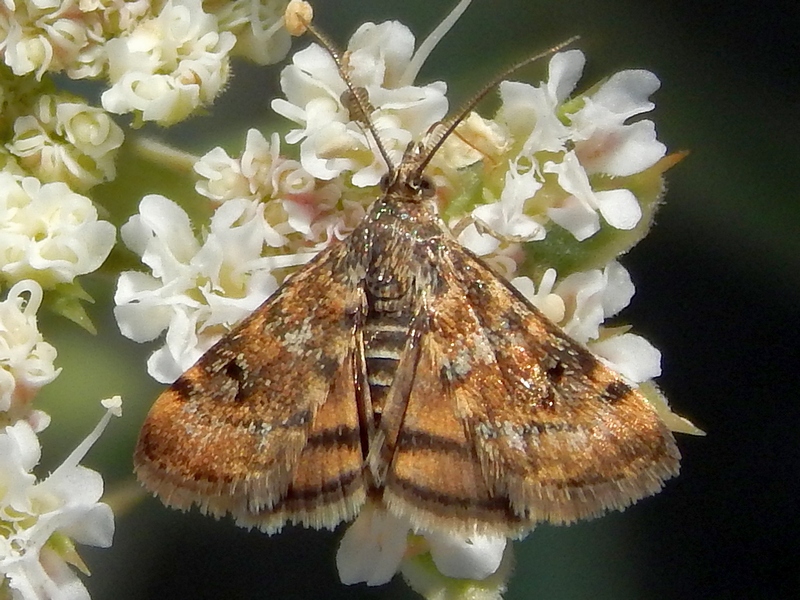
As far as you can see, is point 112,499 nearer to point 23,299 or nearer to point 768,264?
point 23,299

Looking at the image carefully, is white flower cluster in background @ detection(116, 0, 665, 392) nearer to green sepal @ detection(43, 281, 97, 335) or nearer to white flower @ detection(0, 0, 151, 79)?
green sepal @ detection(43, 281, 97, 335)

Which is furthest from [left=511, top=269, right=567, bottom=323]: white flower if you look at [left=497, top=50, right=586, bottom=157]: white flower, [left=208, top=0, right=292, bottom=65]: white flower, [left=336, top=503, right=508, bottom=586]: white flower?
[left=208, top=0, right=292, bottom=65]: white flower

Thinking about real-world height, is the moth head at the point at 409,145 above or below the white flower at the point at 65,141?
above

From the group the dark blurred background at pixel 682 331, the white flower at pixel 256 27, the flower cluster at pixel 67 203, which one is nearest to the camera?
the flower cluster at pixel 67 203

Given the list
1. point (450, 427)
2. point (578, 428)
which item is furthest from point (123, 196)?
point (578, 428)

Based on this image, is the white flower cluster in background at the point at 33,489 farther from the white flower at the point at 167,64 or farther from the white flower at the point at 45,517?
the white flower at the point at 167,64

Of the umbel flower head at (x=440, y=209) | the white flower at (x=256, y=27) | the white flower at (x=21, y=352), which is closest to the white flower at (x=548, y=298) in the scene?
the umbel flower head at (x=440, y=209)

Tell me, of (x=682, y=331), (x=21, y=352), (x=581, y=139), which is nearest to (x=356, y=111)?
(x=581, y=139)
